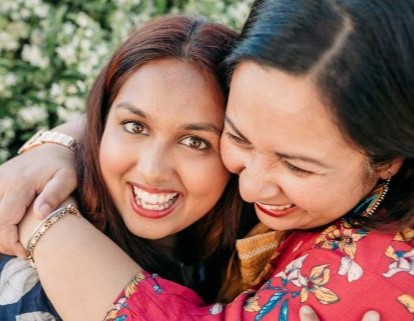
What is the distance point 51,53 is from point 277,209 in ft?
6.88

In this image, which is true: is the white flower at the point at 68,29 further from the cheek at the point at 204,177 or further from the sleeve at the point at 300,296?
the sleeve at the point at 300,296

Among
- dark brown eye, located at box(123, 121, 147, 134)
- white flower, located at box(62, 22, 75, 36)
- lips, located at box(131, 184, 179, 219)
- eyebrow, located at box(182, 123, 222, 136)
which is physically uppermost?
eyebrow, located at box(182, 123, 222, 136)

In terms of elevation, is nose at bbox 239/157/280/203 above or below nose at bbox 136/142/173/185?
above

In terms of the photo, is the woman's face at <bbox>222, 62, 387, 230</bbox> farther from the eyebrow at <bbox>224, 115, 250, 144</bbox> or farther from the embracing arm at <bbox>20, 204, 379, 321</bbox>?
the embracing arm at <bbox>20, 204, 379, 321</bbox>

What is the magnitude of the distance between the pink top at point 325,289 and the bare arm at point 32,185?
1.47 feet

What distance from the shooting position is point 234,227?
299cm

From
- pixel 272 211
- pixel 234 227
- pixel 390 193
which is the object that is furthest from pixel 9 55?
pixel 390 193

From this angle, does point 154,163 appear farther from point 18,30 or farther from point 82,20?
→ point 18,30

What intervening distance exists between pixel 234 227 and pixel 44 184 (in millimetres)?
847

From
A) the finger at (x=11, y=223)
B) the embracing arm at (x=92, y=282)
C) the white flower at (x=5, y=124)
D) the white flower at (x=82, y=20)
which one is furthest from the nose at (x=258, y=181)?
the white flower at (x=82, y=20)

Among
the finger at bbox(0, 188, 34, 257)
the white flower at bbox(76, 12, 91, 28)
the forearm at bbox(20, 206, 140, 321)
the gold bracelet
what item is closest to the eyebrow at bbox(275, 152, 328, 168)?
the forearm at bbox(20, 206, 140, 321)

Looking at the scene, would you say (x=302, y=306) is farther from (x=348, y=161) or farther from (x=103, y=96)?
(x=103, y=96)

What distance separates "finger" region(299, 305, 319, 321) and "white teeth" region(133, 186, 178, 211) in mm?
733

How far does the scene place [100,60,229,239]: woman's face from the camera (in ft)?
8.08
